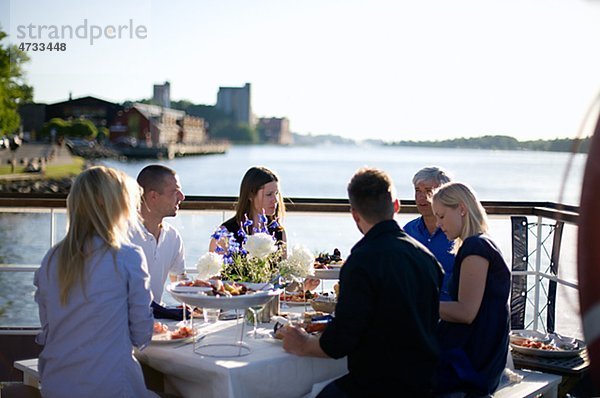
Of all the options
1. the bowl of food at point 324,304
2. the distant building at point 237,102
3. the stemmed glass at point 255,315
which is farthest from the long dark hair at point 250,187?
the distant building at point 237,102

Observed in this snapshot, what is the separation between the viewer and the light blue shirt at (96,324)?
2.14m

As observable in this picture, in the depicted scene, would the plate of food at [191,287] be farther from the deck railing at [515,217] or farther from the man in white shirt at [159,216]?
the deck railing at [515,217]

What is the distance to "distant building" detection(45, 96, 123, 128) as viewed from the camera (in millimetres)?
55300

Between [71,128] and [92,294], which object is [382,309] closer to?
[92,294]

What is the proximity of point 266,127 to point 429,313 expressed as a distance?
55.2 meters

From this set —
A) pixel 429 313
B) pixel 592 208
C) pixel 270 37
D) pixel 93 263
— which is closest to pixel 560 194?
pixel 592 208

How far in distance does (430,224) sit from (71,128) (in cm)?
5542

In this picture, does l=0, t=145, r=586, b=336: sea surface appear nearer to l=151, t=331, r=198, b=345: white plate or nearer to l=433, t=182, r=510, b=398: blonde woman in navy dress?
l=433, t=182, r=510, b=398: blonde woman in navy dress

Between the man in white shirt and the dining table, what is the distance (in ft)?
2.30

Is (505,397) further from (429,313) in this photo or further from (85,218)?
(85,218)

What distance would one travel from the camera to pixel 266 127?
57.0 meters

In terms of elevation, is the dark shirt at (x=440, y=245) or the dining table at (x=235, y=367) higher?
the dark shirt at (x=440, y=245)

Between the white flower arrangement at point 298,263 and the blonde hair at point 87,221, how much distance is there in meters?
0.74
